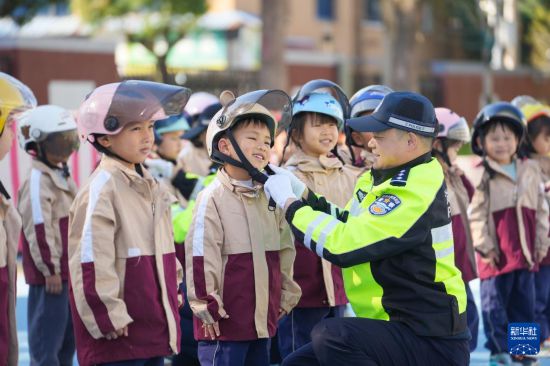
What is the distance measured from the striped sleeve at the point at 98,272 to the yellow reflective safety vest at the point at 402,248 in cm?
85

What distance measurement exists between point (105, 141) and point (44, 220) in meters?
1.65

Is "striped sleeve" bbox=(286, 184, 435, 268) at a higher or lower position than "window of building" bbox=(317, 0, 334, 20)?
lower

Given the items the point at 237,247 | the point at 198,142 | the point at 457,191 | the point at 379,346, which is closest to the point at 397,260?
the point at 379,346

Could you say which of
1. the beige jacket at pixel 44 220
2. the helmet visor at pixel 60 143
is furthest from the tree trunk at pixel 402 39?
the beige jacket at pixel 44 220

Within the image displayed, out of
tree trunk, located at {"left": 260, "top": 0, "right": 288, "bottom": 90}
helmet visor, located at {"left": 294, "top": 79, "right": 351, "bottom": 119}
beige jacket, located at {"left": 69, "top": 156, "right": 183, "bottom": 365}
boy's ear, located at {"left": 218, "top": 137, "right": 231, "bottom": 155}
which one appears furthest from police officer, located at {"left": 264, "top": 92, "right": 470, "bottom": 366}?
tree trunk, located at {"left": 260, "top": 0, "right": 288, "bottom": 90}

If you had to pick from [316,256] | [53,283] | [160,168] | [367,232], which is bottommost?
[53,283]

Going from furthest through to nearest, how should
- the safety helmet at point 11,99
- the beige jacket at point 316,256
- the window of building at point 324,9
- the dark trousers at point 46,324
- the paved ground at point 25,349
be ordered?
the window of building at point 324,9
the paved ground at point 25,349
the dark trousers at point 46,324
the beige jacket at point 316,256
the safety helmet at point 11,99

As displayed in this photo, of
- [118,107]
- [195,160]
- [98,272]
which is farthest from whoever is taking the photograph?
[195,160]

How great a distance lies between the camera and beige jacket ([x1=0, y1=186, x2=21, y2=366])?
4.38 meters

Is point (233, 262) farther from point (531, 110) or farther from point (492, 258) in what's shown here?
point (531, 110)

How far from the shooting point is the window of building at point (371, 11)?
37344mm

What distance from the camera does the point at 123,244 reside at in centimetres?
429

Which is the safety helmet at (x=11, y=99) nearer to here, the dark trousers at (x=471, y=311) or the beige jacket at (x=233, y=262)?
the beige jacket at (x=233, y=262)

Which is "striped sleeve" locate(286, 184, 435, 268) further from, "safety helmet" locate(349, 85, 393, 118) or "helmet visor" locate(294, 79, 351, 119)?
"safety helmet" locate(349, 85, 393, 118)
